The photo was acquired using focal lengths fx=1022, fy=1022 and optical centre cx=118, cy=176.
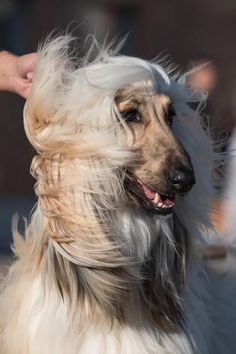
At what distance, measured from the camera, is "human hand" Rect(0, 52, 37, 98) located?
12.3ft

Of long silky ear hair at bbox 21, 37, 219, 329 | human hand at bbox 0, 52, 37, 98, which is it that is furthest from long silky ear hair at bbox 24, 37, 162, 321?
human hand at bbox 0, 52, 37, 98

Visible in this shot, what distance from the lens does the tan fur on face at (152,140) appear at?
3.15 meters

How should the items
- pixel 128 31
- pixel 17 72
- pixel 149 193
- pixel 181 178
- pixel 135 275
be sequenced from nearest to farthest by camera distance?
1. pixel 181 178
2. pixel 149 193
3. pixel 135 275
4. pixel 17 72
5. pixel 128 31

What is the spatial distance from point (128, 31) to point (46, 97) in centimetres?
699

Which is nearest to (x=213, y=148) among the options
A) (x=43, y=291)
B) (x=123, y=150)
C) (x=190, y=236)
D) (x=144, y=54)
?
(x=190, y=236)

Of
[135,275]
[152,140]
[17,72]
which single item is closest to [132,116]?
[152,140]

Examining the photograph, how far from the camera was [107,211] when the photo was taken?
128 inches

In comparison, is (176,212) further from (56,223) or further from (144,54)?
(144,54)

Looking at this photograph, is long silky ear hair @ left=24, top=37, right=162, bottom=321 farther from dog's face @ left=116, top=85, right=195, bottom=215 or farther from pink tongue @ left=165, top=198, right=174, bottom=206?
pink tongue @ left=165, top=198, right=174, bottom=206

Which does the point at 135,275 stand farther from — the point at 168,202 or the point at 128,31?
the point at 128,31

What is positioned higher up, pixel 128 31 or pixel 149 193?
pixel 149 193

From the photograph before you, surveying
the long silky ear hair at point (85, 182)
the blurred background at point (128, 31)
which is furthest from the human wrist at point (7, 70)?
the blurred background at point (128, 31)

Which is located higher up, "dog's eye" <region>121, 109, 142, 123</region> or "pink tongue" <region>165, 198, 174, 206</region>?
"dog's eye" <region>121, 109, 142, 123</region>

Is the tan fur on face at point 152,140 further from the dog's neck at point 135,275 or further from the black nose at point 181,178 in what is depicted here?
the dog's neck at point 135,275
